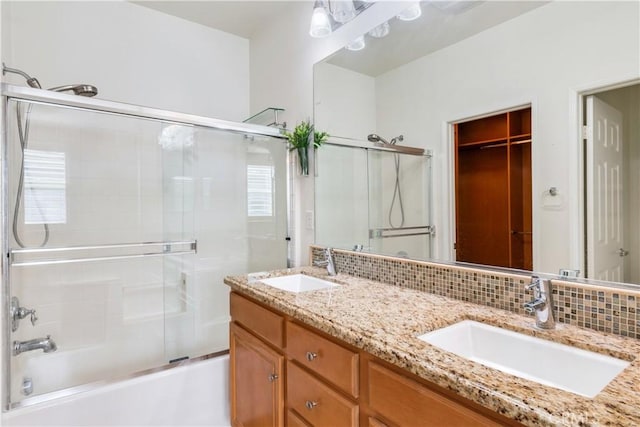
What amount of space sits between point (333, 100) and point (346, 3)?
1.68ft

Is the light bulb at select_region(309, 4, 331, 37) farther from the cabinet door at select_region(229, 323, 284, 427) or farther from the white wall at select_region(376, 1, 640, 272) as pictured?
the cabinet door at select_region(229, 323, 284, 427)

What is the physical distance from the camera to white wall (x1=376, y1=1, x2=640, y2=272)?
1.01m

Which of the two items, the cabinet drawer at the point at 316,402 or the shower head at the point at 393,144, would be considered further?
the shower head at the point at 393,144

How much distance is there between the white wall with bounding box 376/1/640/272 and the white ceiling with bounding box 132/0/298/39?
4.25ft

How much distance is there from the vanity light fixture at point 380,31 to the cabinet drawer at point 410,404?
1561 millimetres

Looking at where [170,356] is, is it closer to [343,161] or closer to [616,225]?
[343,161]

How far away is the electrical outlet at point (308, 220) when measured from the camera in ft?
7.20

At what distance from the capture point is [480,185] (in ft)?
4.40

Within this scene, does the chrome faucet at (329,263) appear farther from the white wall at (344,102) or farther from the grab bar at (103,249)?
the grab bar at (103,249)

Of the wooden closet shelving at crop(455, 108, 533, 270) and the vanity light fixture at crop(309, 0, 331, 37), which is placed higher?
the vanity light fixture at crop(309, 0, 331, 37)

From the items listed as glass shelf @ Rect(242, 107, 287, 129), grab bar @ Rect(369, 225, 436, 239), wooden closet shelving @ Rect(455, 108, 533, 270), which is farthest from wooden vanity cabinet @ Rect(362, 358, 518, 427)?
glass shelf @ Rect(242, 107, 287, 129)

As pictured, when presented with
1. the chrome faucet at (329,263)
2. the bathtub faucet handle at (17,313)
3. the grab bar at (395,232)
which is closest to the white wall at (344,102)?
the grab bar at (395,232)

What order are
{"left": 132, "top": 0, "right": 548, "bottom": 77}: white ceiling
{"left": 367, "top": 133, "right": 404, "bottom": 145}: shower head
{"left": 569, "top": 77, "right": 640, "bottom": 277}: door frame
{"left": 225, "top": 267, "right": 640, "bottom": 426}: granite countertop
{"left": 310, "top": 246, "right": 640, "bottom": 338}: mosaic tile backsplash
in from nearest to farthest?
{"left": 225, "top": 267, "right": 640, "bottom": 426}: granite countertop → {"left": 310, "top": 246, "right": 640, "bottom": 338}: mosaic tile backsplash → {"left": 569, "top": 77, "right": 640, "bottom": 277}: door frame → {"left": 132, "top": 0, "right": 548, "bottom": 77}: white ceiling → {"left": 367, "top": 133, "right": 404, "bottom": 145}: shower head

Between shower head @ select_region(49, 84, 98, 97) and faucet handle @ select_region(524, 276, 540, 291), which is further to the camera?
shower head @ select_region(49, 84, 98, 97)
